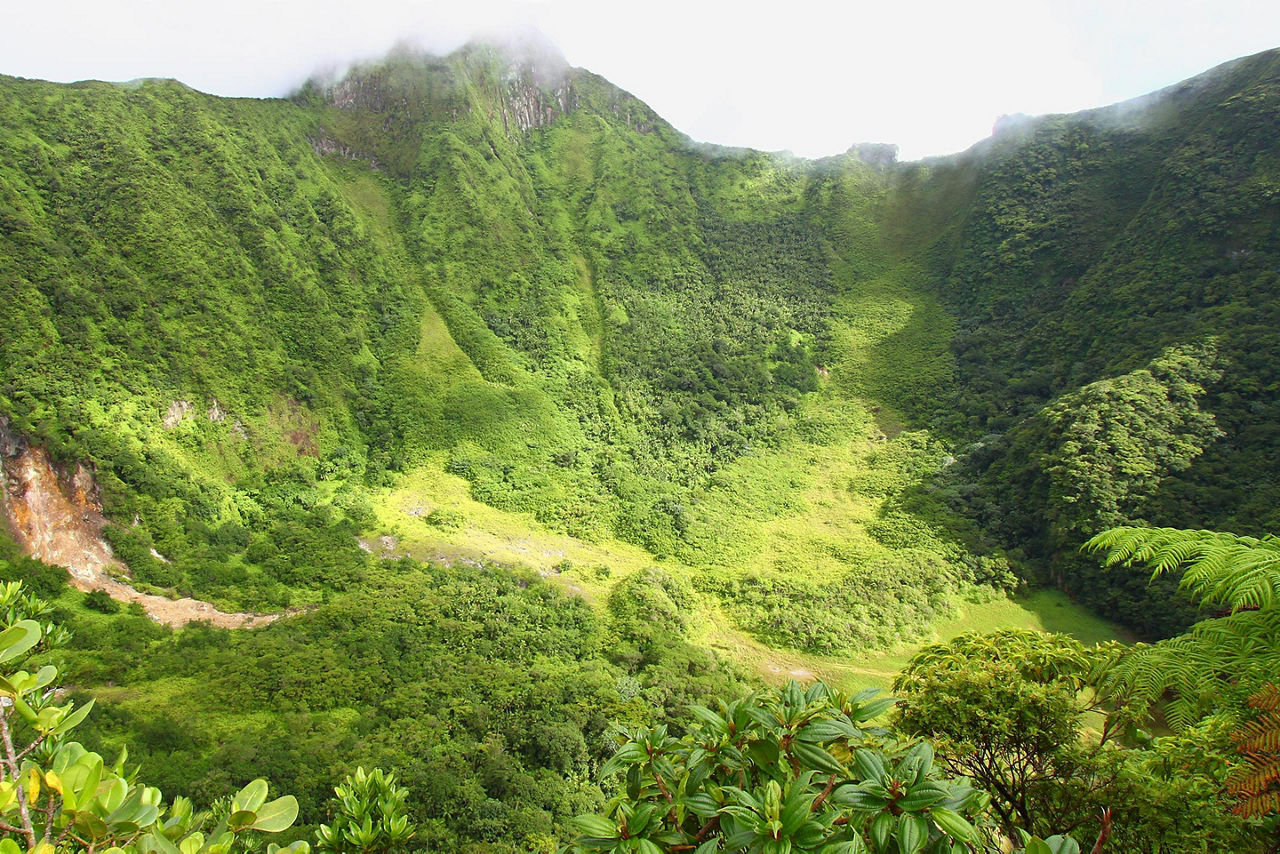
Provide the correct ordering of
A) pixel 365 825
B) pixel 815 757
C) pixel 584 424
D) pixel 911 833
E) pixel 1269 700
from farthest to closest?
pixel 584 424
pixel 365 825
pixel 1269 700
pixel 815 757
pixel 911 833

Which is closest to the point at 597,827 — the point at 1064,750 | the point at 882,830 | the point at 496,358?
the point at 882,830

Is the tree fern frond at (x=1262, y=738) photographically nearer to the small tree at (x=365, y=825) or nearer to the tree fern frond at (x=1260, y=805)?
the tree fern frond at (x=1260, y=805)

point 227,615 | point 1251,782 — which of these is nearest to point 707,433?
point 227,615

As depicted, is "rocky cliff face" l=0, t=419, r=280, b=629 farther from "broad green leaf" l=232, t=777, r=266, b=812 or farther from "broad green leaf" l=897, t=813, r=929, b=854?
"broad green leaf" l=897, t=813, r=929, b=854

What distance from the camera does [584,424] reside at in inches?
1614

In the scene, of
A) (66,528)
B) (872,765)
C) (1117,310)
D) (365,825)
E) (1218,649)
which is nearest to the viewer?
(872,765)

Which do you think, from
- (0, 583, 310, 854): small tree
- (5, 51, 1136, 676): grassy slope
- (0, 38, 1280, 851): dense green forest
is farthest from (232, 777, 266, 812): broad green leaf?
(5, 51, 1136, 676): grassy slope

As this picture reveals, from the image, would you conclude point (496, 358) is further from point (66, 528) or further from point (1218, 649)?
point (1218, 649)

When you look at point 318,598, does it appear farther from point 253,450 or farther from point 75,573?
point 253,450

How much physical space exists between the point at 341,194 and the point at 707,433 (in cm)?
3514

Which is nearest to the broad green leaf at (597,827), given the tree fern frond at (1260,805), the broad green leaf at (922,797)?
the broad green leaf at (922,797)

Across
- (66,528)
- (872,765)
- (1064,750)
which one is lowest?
(66,528)

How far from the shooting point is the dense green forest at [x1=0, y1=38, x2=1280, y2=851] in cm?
1603

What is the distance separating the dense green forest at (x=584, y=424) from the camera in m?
16.0
